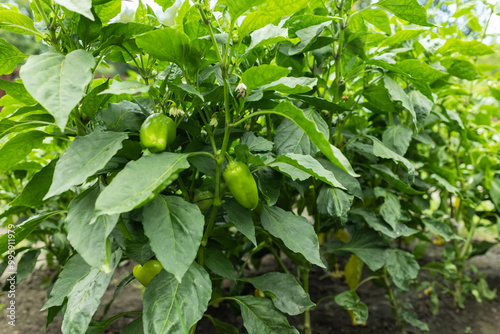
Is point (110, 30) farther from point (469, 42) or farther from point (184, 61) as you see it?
point (469, 42)

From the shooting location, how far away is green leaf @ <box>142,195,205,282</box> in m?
0.62

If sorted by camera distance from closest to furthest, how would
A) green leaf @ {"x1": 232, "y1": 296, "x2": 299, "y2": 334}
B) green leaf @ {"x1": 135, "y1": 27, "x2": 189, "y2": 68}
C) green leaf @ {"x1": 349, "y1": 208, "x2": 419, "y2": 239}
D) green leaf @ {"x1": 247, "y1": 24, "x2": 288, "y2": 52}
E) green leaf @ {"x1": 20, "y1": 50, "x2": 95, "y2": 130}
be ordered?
green leaf @ {"x1": 20, "y1": 50, "x2": 95, "y2": 130} → green leaf @ {"x1": 135, "y1": 27, "x2": 189, "y2": 68} → green leaf @ {"x1": 247, "y1": 24, "x2": 288, "y2": 52} → green leaf @ {"x1": 232, "y1": 296, "x2": 299, "y2": 334} → green leaf @ {"x1": 349, "y1": 208, "x2": 419, "y2": 239}

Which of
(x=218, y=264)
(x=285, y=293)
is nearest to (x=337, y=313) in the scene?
(x=285, y=293)

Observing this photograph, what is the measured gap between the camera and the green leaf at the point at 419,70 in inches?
37.3

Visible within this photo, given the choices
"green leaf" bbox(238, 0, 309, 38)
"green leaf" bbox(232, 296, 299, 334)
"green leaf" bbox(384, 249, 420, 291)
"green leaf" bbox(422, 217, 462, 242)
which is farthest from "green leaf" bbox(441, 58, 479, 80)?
"green leaf" bbox(232, 296, 299, 334)

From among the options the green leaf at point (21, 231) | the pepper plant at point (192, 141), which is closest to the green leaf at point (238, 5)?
the pepper plant at point (192, 141)

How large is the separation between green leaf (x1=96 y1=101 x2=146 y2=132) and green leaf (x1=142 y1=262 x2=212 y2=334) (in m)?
0.38

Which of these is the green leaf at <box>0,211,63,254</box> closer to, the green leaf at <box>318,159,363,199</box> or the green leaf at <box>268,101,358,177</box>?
the green leaf at <box>268,101,358,177</box>

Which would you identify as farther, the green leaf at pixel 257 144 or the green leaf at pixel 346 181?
the green leaf at pixel 346 181

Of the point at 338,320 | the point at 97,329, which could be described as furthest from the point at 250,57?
the point at 338,320

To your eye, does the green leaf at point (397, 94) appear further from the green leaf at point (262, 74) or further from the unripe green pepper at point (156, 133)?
the unripe green pepper at point (156, 133)

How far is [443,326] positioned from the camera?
5.15 ft

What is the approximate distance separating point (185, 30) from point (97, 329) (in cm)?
89

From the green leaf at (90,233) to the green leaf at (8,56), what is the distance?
0.43m
